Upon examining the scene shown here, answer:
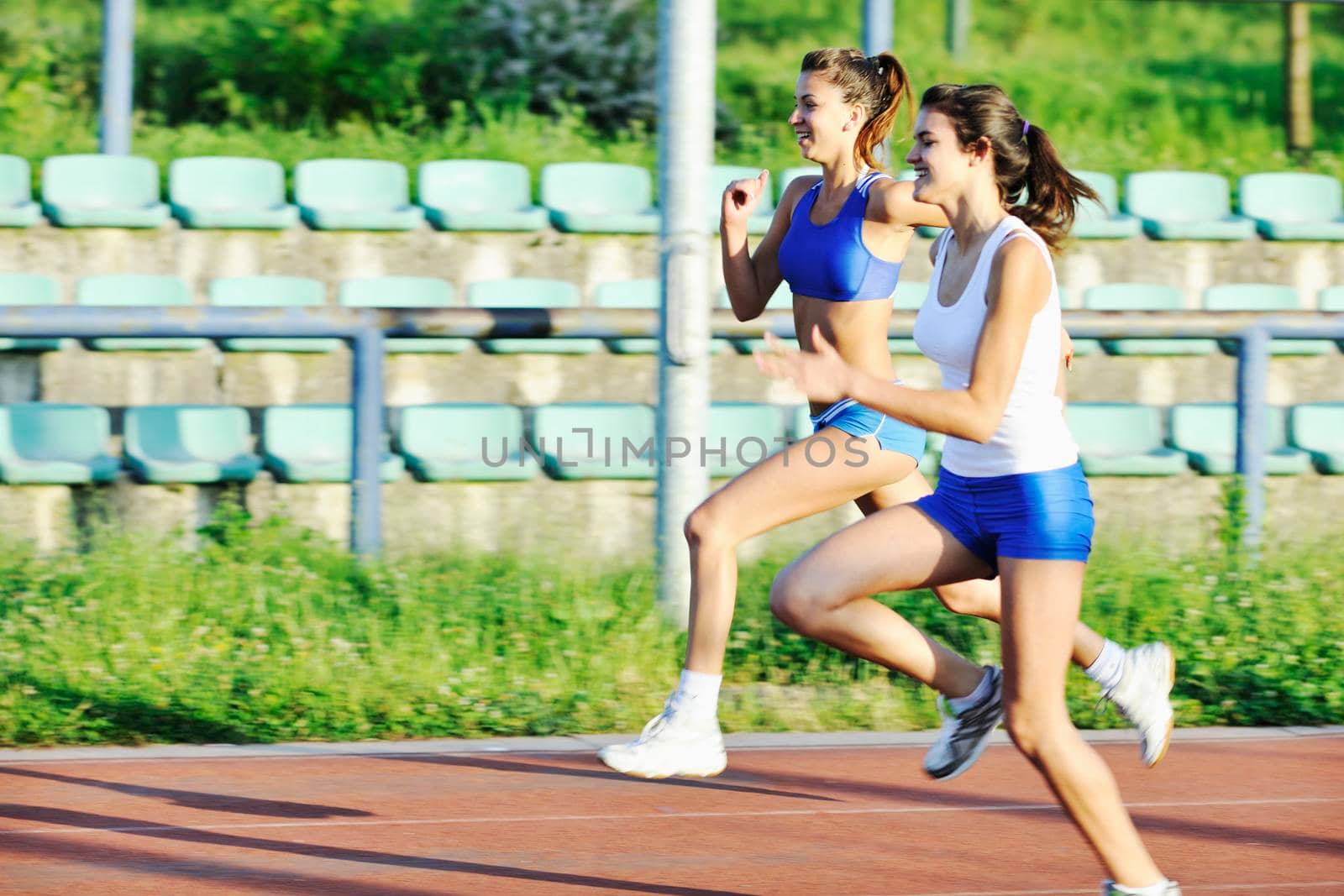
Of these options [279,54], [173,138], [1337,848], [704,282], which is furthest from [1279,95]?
[1337,848]

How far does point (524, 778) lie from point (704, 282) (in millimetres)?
1966

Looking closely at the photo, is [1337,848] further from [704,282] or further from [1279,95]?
[1279,95]

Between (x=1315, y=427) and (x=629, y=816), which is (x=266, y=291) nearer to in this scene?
(x=629, y=816)

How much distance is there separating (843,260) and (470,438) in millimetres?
3734

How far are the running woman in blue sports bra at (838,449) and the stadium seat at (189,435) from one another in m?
3.32

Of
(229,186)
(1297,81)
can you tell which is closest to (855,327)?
(229,186)

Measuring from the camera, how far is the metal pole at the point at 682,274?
5.98 meters

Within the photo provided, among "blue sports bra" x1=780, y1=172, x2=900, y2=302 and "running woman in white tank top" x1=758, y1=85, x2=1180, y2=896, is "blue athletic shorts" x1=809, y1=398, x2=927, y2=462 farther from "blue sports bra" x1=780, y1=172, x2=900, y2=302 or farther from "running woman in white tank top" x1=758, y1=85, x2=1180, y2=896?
"running woman in white tank top" x1=758, y1=85, x2=1180, y2=896

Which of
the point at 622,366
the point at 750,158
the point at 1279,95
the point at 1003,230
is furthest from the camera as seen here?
the point at 1279,95

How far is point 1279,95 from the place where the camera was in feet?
71.5

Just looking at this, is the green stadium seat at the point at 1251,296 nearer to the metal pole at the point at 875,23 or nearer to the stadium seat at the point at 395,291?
the metal pole at the point at 875,23

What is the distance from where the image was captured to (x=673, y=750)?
437 centimetres

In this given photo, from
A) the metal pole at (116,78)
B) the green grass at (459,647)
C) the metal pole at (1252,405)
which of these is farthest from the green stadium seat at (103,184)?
the metal pole at (1252,405)

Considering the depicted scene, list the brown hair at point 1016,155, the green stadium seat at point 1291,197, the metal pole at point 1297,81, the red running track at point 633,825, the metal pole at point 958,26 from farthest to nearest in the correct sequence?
the metal pole at point 958,26 → the metal pole at point 1297,81 → the green stadium seat at point 1291,197 → the red running track at point 633,825 → the brown hair at point 1016,155
